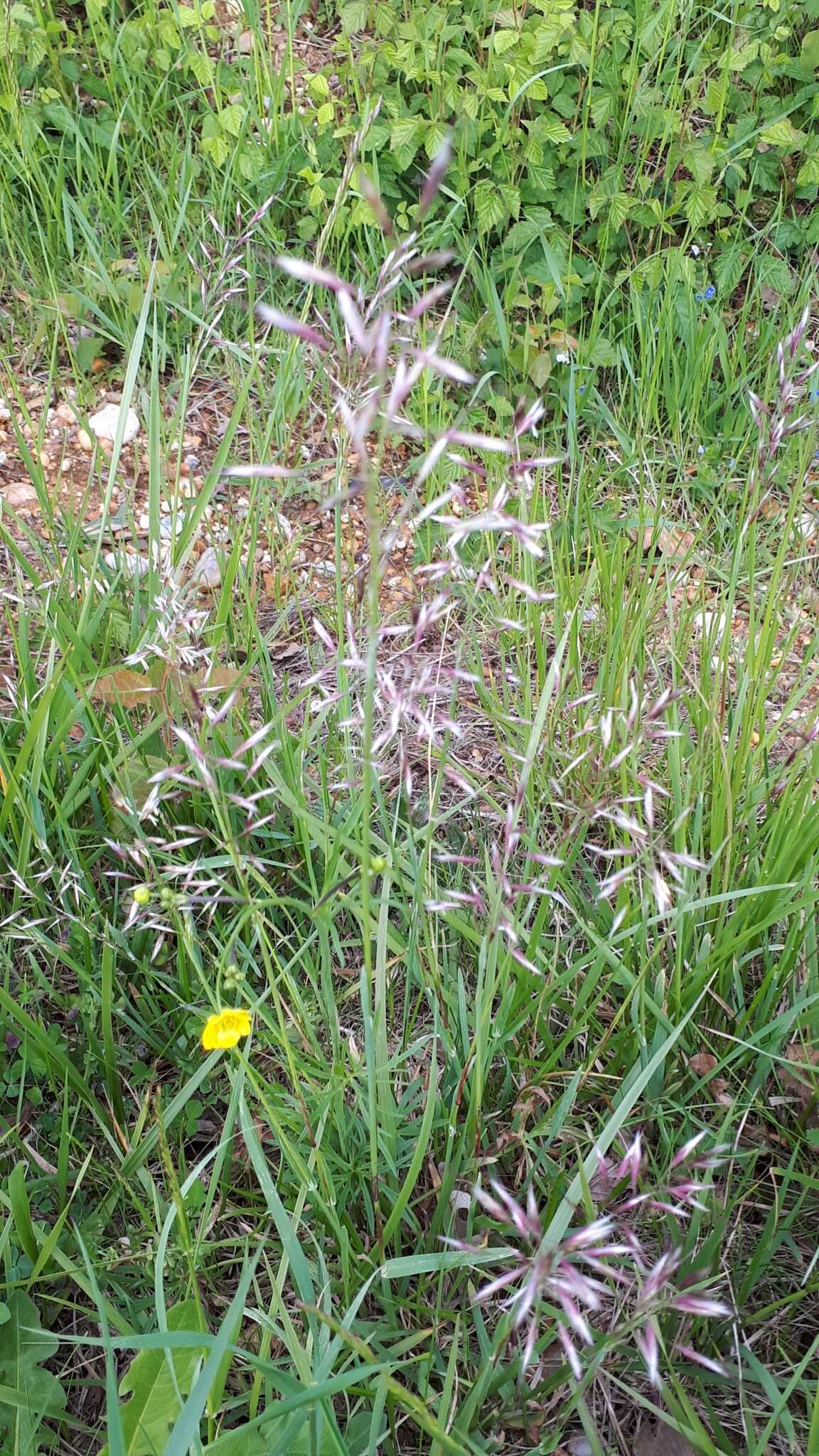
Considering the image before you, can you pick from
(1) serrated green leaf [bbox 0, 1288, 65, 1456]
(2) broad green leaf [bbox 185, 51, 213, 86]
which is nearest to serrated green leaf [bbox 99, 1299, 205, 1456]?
(1) serrated green leaf [bbox 0, 1288, 65, 1456]

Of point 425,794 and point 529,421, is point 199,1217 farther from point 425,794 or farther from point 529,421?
point 529,421

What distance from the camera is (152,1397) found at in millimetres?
1057

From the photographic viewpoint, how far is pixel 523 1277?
4.07 ft

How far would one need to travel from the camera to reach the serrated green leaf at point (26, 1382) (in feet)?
3.60

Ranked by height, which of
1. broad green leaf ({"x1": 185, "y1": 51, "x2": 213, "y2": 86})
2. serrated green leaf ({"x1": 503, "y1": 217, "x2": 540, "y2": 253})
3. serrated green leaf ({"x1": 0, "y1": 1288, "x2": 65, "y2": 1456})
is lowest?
serrated green leaf ({"x1": 0, "y1": 1288, "x2": 65, "y2": 1456})

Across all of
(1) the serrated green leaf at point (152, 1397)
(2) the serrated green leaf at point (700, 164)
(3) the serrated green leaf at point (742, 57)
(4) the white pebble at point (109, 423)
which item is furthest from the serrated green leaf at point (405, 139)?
(1) the serrated green leaf at point (152, 1397)

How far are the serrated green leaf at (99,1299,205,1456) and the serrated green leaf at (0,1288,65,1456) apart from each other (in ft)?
0.39

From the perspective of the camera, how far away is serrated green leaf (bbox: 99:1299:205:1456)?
104 cm

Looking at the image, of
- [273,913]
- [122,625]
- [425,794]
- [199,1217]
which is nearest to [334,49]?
[122,625]

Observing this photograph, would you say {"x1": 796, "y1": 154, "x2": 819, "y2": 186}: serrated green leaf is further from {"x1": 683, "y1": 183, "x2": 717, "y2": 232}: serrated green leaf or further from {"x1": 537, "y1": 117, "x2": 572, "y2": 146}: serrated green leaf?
{"x1": 537, "y1": 117, "x2": 572, "y2": 146}: serrated green leaf

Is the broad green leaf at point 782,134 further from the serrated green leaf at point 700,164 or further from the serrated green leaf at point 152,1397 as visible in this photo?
the serrated green leaf at point 152,1397

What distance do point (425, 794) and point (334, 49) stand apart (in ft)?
6.85

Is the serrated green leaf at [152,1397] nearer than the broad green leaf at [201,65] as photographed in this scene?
Yes

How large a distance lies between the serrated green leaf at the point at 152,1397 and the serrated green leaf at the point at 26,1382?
12 cm
